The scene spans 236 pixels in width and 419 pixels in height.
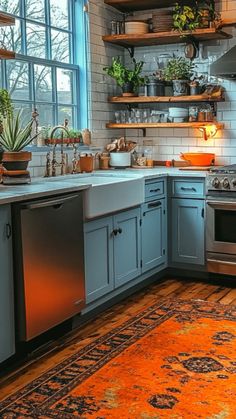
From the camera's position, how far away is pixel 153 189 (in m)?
4.84

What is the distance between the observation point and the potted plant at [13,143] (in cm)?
378

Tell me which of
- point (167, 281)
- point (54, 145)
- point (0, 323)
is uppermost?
point (54, 145)

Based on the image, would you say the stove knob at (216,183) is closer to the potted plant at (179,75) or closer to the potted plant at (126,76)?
the potted plant at (179,75)

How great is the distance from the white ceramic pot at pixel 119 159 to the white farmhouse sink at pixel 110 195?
0.71 metres

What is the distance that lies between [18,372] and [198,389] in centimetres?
101

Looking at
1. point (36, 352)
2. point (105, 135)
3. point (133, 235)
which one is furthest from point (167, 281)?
point (36, 352)

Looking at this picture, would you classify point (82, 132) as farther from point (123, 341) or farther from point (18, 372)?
point (18, 372)

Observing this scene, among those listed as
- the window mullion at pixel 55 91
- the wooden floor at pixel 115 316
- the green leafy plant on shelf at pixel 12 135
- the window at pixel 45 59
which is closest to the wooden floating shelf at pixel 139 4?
the window at pixel 45 59

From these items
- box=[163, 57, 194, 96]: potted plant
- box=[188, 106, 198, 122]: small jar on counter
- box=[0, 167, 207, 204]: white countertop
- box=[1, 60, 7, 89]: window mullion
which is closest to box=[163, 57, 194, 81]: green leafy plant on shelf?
box=[163, 57, 194, 96]: potted plant

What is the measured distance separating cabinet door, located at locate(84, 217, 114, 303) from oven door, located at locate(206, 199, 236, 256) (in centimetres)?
111

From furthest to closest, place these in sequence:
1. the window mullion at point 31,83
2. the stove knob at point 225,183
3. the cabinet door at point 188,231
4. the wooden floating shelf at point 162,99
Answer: the wooden floating shelf at point 162,99 < the cabinet door at point 188,231 < the stove knob at point 225,183 < the window mullion at point 31,83

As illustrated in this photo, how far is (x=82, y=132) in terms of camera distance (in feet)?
16.8

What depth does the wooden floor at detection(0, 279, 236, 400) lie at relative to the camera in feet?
10.3

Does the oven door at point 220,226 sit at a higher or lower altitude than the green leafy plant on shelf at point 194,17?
lower
